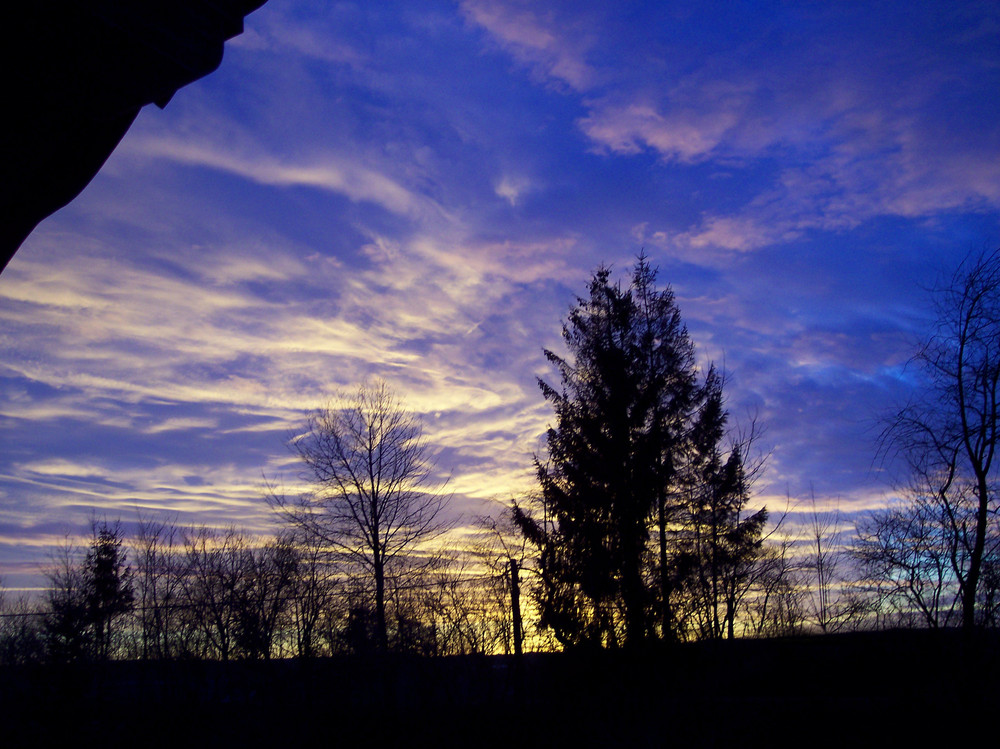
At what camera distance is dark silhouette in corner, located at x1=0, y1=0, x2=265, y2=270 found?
7.14 feet

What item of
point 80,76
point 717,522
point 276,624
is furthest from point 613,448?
point 80,76

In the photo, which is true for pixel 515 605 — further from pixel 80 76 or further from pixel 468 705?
pixel 80 76

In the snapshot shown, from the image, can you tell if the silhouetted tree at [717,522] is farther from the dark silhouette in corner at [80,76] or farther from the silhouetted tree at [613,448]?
the dark silhouette in corner at [80,76]

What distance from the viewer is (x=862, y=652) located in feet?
63.9

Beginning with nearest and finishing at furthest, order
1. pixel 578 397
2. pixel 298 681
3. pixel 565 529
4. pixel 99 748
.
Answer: pixel 99 748 < pixel 298 681 < pixel 565 529 < pixel 578 397

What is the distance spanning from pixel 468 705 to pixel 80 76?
11.1m

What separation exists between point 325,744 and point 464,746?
2455 millimetres

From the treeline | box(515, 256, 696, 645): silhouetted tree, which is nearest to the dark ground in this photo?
the treeline

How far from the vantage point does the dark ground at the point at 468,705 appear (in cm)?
1039

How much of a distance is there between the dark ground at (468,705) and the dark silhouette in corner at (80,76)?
967cm

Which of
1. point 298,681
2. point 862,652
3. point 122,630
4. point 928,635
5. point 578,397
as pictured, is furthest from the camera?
point 578,397

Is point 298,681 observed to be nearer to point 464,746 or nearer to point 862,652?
point 464,746

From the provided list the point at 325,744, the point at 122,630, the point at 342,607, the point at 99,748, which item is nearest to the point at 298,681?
the point at 325,744

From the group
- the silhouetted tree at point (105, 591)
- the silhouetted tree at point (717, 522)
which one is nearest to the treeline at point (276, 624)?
the silhouetted tree at point (105, 591)
